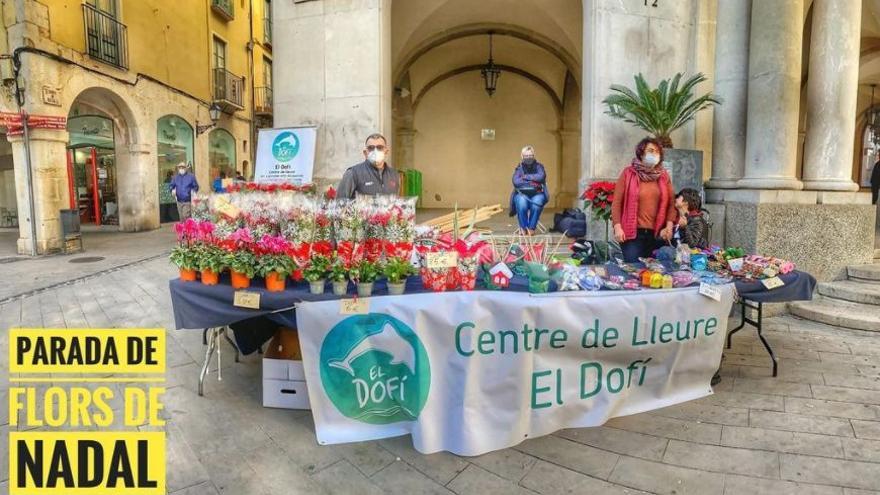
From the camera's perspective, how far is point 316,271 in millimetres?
2883

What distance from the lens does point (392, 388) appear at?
281 centimetres

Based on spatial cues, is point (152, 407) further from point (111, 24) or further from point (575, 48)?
point (111, 24)

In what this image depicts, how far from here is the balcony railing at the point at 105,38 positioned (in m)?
11.6

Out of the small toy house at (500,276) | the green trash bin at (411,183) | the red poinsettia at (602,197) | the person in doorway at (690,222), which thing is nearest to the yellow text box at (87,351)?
the small toy house at (500,276)

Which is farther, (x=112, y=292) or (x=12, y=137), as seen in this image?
(x=12, y=137)

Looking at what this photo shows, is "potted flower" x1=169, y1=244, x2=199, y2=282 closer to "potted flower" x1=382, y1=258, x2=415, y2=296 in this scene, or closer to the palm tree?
"potted flower" x1=382, y1=258, x2=415, y2=296

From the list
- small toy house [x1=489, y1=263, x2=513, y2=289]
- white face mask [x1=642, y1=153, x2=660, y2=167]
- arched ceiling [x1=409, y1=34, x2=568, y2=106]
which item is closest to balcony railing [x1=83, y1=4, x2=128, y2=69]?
arched ceiling [x1=409, y1=34, x2=568, y2=106]

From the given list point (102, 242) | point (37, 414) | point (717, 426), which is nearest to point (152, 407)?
point (37, 414)

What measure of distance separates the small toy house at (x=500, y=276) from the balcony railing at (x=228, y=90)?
1650 centimetres

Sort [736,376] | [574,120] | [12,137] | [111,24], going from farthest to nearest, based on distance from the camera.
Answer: [574,120], [111,24], [12,137], [736,376]

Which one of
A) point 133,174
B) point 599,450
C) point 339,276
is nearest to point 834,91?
point 599,450

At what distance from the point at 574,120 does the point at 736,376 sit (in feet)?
49.4

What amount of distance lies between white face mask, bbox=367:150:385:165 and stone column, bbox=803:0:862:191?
5060mm

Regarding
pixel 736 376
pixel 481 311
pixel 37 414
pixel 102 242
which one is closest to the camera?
pixel 481 311
